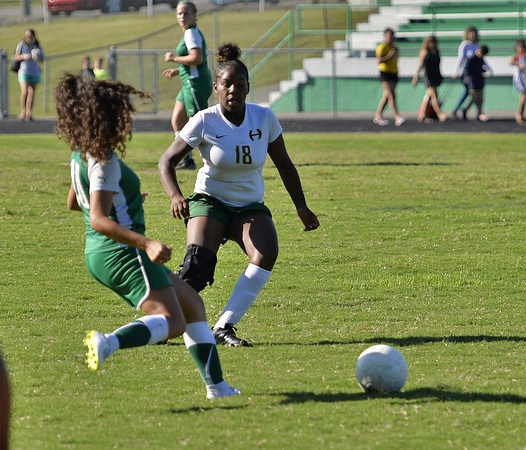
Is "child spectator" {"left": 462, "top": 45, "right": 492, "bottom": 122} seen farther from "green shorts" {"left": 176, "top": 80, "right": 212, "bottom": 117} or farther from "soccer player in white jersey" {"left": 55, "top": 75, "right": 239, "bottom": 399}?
"soccer player in white jersey" {"left": 55, "top": 75, "right": 239, "bottom": 399}

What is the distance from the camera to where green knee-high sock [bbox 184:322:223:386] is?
197 inches

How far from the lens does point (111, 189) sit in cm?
474

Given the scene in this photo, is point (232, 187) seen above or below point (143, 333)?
above

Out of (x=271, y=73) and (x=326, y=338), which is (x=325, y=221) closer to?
(x=326, y=338)

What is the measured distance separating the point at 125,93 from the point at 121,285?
3.02 ft

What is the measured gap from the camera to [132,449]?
4.31 meters

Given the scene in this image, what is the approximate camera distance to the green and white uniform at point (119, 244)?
477cm

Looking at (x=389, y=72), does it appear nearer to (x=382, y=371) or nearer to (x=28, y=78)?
(x=28, y=78)

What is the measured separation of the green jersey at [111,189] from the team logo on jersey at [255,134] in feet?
5.25

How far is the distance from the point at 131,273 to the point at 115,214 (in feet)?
0.96

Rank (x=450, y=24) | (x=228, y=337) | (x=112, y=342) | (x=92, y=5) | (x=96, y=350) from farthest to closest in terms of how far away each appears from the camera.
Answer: (x=92, y=5)
(x=450, y=24)
(x=228, y=337)
(x=112, y=342)
(x=96, y=350)

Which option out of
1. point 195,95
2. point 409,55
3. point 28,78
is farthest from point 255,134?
point 409,55

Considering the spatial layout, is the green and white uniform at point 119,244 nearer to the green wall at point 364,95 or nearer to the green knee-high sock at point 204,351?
the green knee-high sock at point 204,351

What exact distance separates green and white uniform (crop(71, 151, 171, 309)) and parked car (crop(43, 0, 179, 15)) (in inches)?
1452
